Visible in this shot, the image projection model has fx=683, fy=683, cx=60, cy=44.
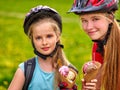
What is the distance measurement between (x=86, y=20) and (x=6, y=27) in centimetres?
1330

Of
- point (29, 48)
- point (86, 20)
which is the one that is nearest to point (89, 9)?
point (86, 20)

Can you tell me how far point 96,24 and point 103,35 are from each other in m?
0.16

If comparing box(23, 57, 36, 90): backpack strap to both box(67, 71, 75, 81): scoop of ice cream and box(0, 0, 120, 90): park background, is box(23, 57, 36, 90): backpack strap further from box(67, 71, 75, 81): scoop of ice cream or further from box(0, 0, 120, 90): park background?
box(0, 0, 120, 90): park background

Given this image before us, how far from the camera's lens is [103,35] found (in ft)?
26.4

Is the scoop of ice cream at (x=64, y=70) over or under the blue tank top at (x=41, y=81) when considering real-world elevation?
over

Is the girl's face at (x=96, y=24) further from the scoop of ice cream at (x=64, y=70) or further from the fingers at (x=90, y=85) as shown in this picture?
the fingers at (x=90, y=85)

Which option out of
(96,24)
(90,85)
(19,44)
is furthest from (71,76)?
(19,44)

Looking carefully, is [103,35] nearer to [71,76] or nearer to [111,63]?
[111,63]

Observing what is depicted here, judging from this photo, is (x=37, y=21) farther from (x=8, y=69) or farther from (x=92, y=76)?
(x=8, y=69)

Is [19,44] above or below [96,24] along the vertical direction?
below

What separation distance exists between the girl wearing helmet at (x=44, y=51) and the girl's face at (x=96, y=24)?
0.39 meters

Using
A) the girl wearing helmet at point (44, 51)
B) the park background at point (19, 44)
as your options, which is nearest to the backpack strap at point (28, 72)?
the girl wearing helmet at point (44, 51)

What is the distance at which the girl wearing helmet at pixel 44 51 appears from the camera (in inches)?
318

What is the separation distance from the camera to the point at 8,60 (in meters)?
14.0
